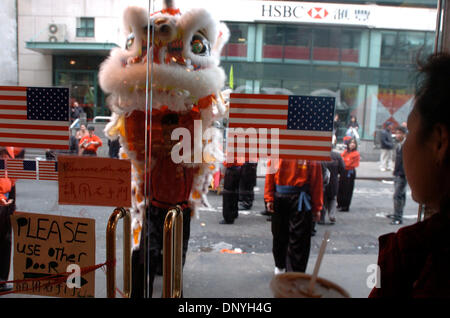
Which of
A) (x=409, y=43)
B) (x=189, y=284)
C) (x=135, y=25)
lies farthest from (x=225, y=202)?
(x=409, y=43)

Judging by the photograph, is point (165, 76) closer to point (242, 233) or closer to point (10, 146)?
point (10, 146)

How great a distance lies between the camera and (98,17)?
5.82 ft

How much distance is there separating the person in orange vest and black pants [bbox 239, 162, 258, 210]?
115 cm

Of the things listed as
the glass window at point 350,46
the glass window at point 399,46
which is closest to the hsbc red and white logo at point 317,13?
the glass window at point 350,46

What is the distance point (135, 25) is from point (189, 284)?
159 centimetres

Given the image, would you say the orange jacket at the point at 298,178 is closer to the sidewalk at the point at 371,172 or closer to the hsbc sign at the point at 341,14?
the sidewalk at the point at 371,172

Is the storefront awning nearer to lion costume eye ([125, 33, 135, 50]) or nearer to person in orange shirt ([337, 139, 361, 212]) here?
lion costume eye ([125, 33, 135, 50])

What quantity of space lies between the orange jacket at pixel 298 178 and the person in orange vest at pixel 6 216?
1.28 m

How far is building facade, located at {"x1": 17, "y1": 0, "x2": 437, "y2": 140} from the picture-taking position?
1.74m

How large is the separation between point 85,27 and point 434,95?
158 centimetres

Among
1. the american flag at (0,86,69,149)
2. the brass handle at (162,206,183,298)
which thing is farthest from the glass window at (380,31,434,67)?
the american flag at (0,86,69,149)

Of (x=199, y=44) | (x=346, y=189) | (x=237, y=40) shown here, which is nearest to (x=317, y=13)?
(x=237, y=40)

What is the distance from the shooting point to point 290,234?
2.07 metres

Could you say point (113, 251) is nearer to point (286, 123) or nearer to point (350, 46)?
point (286, 123)
